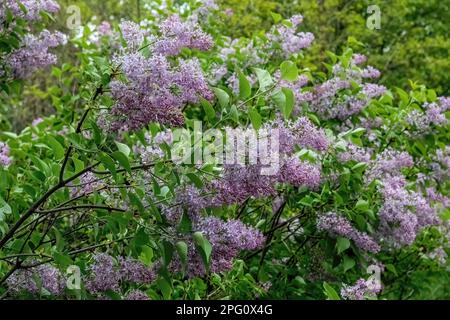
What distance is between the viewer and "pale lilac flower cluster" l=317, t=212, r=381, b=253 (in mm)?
3510

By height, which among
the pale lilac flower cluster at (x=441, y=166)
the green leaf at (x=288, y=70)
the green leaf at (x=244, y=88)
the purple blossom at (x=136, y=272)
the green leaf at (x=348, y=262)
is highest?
the green leaf at (x=288, y=70)

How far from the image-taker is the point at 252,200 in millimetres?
4148

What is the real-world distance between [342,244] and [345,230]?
69mm

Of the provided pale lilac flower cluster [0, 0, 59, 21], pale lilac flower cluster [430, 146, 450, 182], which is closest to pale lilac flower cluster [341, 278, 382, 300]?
pale lilac flower cluster [430, 146, 450, 182]

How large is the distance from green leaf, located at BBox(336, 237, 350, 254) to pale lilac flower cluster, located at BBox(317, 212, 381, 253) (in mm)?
29

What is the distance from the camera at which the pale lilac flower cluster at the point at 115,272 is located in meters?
2.72

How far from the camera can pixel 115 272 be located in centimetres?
274

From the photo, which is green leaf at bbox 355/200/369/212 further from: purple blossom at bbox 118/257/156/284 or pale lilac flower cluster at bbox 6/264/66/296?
pale lilac flower cluster at bbox 6/264/66/296

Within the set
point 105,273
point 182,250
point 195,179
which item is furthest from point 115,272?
point 195,179

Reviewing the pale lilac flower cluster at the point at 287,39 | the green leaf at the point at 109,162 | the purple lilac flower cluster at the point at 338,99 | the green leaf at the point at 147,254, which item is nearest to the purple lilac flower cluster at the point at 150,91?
the green leaf at the point at 109,162

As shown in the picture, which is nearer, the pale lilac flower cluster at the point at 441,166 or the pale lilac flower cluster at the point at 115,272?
the pale lilac flower cluster at the point at 115,272

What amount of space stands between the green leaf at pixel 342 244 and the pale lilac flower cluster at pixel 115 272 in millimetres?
1128

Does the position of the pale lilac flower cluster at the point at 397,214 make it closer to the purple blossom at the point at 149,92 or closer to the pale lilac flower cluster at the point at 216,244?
the pale lilac flower cluster at the point at 216,244
